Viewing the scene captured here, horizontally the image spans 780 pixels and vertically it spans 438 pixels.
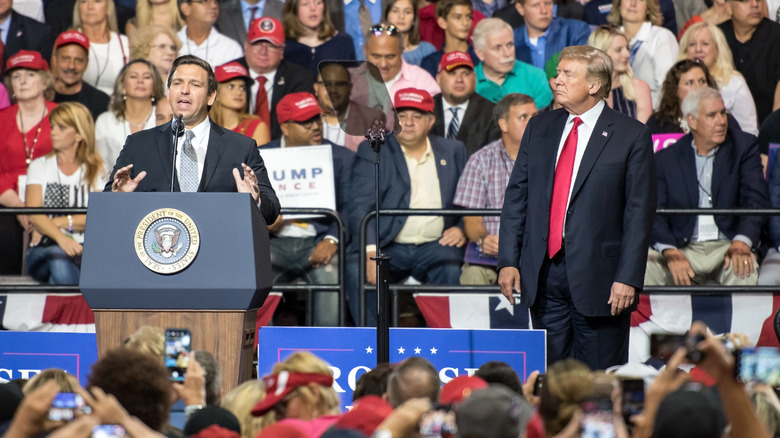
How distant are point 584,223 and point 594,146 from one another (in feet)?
1.21

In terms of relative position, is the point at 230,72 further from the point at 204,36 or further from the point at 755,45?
the point at 755,45

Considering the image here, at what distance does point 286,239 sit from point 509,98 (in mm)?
1945

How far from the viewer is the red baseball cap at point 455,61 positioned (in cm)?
867

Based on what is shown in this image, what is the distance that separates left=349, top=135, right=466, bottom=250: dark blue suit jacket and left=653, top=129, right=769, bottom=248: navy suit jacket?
4.81 ft

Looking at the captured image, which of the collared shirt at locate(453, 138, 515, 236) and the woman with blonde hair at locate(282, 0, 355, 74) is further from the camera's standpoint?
the woman with blonde hair at locate(282, 0, 355, 74)

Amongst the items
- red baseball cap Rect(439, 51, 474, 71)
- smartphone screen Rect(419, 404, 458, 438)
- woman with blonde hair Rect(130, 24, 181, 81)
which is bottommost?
smartphone screen Rect(419, 404, 458, 438)

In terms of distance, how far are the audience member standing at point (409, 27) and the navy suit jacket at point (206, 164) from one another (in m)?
3.91

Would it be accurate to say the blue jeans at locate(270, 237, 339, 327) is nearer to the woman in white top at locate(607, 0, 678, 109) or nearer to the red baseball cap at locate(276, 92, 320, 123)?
the red baseball cap at locate(276, 92, 320, 123)

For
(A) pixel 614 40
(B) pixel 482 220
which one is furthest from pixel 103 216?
(A) pixel 614 40

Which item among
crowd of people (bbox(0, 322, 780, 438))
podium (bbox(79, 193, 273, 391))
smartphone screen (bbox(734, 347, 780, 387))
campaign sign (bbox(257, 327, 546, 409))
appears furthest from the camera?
campaign sign (bbox(257, 327, 546, 409))

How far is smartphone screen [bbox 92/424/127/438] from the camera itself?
2998 mm

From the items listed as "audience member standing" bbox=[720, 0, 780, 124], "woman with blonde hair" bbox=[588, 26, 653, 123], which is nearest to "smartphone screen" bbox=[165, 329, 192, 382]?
"woman with blonde hair" bbox=[588, 26, 653, 123]

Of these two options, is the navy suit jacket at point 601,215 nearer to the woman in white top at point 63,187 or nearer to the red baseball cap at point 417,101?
the red baseball cap at point 417,101

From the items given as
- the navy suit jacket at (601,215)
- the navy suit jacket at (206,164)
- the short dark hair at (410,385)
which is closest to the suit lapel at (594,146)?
the navy suit jacket at (601,215)
